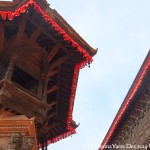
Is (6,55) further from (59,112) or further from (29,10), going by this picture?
(59,112)

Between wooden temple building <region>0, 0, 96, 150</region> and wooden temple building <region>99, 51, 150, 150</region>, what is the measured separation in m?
2.59

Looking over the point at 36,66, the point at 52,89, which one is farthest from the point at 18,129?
the point at 52,89

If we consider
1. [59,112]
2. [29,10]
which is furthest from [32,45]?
[59,112]

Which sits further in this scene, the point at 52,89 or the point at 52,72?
the point at 52,89

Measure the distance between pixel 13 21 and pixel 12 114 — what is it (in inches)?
127

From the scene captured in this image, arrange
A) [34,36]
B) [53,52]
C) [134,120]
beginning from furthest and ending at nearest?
[134,120]
[53,52]
[34,36]

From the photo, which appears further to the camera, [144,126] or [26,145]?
[144,126]

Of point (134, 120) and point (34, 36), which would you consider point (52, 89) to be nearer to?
point (34, 36)

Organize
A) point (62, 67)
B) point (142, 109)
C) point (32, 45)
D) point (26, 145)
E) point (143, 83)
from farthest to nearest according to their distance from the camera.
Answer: point (142, 109)
point (143, 83)
point (62, 67)
point (32, 45)
point (26, 145)

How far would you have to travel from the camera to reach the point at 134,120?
48.2 ft

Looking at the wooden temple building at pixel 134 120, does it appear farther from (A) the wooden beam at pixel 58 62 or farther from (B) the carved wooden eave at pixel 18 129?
(B) the carved wooden eave at pixel 18 129

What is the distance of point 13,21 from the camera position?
10195mm

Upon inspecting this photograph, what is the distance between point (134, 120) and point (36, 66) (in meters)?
6.13

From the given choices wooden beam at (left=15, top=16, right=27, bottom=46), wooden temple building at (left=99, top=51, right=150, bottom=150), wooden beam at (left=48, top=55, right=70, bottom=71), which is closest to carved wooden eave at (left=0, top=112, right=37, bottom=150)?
wooden beam at (left=15, top=16, right=27, bottom=46)
